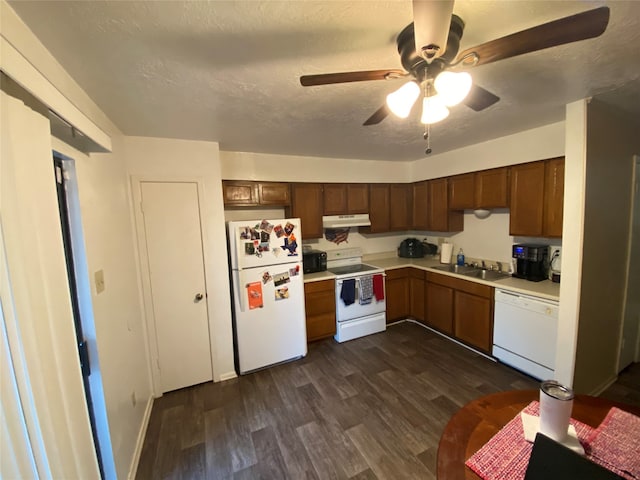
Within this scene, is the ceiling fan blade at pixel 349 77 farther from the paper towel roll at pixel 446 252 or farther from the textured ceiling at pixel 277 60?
the paper towel roll at pixel 446 252

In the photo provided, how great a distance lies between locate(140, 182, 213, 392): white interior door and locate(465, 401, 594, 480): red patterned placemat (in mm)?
2403

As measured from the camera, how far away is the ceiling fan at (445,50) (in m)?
0.74

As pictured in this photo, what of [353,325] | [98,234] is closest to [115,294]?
[98,234]

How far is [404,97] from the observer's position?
106cm

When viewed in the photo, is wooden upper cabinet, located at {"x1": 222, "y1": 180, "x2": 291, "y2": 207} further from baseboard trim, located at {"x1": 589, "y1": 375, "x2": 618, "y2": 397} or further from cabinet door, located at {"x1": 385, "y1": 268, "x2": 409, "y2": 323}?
baseboard trim, located at {"x1": 589, "y1": 375, "x2": 618, "y2": 397}

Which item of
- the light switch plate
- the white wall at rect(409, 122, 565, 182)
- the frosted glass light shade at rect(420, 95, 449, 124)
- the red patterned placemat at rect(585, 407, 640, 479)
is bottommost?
the red patterned placemat at rect(585, 407, 640, 479)

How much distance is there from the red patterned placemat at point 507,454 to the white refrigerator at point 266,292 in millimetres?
2174

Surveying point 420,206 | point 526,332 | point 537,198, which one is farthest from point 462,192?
point 526,332

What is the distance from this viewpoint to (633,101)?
6.25ft

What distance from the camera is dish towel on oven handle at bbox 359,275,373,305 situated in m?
3.38

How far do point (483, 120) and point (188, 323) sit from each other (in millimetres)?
3275

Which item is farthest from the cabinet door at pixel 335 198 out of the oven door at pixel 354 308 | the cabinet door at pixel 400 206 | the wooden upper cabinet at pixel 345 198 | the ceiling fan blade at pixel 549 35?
the ceiling fan blade at pixel 549 35

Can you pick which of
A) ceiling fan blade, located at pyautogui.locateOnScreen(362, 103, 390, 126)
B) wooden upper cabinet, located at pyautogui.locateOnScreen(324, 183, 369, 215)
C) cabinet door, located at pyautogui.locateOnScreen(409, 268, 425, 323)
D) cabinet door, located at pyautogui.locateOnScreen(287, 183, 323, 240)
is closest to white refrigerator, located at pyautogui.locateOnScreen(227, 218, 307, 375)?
cabinet door, located at pyautogui.locateOnScreen(287, 183, 323, 240)

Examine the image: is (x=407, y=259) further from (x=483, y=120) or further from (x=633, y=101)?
(x=633, y=101)
